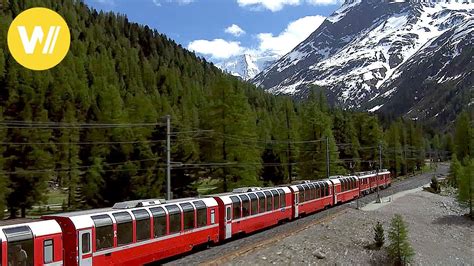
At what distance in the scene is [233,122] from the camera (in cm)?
5241

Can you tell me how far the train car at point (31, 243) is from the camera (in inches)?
677

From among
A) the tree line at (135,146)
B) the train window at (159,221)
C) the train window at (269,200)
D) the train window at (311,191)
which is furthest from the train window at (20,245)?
the train window at (311,191)

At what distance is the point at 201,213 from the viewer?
29.0 meters

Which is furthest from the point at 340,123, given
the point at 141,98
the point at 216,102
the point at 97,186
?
the point at 97,186

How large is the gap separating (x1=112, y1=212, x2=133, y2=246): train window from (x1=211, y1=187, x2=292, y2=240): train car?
29.7 ft

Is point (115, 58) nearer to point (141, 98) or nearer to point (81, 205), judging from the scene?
point (141, 98)

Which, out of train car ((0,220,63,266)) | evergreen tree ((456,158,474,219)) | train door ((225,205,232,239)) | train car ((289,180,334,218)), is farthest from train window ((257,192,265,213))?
evergreen tree ((456,158,474,219))

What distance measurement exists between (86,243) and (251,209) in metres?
16.5

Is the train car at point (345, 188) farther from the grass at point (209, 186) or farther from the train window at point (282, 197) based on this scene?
the train window at point (282, 197)

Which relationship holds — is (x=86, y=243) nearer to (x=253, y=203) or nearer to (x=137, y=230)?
(x=137, y=230)

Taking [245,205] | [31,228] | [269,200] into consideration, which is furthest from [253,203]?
[31,228]

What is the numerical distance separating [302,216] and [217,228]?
18.3 meters

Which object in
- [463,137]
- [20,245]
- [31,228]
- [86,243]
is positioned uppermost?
[463,137]

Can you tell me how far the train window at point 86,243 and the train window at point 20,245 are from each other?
2.42 meters
